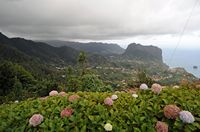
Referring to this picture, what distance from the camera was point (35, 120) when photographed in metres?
5.13

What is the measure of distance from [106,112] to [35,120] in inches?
45.1

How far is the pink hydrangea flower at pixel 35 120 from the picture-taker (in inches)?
202

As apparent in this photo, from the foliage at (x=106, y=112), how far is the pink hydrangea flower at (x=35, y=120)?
0.09 m

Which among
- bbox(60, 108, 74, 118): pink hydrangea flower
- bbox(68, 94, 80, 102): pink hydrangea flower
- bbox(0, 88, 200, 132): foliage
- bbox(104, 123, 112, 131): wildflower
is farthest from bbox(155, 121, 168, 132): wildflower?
Result: bbox(68, 94, 80, 102): pink hydrangea flower

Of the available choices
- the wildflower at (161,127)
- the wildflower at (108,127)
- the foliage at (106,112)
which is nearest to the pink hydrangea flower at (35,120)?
the foliage at (106,112)

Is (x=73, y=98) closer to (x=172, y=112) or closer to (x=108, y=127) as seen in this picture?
(x=108, y=127)

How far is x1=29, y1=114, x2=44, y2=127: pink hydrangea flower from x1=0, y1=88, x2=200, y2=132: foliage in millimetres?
90

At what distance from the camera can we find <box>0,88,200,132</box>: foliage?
197 inches

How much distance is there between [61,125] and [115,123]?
84 cm

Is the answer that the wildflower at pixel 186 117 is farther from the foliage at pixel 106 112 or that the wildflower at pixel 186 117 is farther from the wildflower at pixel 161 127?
the wildflower at pixel 161 127

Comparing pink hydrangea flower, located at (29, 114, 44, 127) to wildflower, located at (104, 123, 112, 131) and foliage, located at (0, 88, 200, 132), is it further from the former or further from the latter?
wildflower, located at (104, 123, 112, 131)

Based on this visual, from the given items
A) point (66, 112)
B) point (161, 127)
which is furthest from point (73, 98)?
point (161, 127)

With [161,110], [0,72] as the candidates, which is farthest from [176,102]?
[0,72]

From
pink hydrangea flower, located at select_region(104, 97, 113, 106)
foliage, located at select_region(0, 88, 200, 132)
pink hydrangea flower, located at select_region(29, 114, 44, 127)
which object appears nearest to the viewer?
foliage, located at select_region(0, 88, 200, 132)
